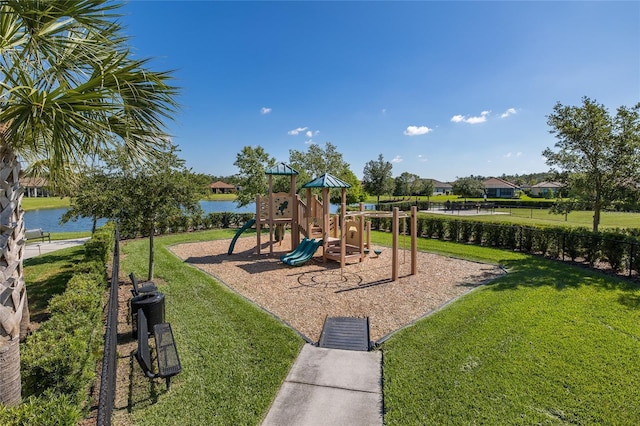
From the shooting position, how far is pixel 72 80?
10.2 ft

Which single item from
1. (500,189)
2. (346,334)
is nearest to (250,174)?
(346,334)

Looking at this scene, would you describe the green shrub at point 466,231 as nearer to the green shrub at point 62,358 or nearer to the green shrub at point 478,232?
the green shrub at point 478,232

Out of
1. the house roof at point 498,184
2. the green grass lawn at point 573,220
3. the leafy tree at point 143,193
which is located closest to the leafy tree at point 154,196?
the leafy tree at point 143,193

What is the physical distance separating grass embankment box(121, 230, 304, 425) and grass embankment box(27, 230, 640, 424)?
0.05 feet

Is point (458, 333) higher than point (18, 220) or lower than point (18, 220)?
lower

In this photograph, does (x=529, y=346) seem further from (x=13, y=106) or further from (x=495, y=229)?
(x=495, y=229)

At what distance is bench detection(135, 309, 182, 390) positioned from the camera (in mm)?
3287

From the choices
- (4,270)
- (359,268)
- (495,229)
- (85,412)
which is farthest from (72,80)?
(495,229)

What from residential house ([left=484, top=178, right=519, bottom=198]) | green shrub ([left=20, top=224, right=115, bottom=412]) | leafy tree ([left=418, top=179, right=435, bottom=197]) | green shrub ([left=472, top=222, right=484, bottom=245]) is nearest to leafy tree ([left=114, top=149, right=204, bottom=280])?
green shrub ([left=20, top=224, right=115, bottom=412])

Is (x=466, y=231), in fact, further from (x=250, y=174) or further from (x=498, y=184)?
(x=498, y=184)

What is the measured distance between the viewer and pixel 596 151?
1037 cm

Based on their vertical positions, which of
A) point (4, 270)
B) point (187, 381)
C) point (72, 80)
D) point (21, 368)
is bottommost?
point (187, 381)

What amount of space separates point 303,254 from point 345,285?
2492 mm

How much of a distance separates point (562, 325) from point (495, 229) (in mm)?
8231
